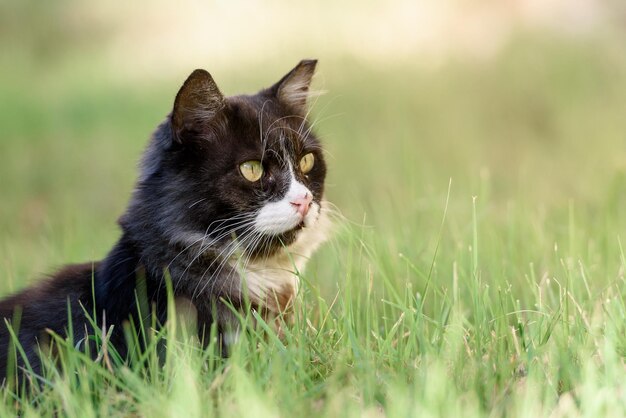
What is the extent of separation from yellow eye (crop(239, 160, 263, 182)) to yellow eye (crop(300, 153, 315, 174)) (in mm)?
256

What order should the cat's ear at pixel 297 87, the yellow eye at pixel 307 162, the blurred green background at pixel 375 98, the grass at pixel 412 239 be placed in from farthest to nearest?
the blurred green background at pixel 375 98 < the cat's ear at pixel 297 87 < the yellow eye at pixel 307 162 < the grass at pixel 412 239

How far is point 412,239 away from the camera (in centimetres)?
498

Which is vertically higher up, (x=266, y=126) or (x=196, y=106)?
(x=196, y=106)

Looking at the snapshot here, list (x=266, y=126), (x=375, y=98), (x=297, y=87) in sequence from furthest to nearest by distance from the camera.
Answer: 1. (x=375, y=98)
2. (x=297, y=87)
3. (x=266, y=126)

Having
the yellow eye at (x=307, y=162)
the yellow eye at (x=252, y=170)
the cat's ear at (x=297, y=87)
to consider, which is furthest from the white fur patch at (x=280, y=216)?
the cat's ear at (x=297, y=87)

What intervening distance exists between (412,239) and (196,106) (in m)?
1.90

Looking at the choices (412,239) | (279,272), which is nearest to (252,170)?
(279,272)

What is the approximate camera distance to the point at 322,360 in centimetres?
296

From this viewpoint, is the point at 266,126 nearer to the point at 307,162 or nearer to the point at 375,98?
the point at 307,162

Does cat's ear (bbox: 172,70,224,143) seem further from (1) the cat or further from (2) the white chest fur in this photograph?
(2) the white chest fur

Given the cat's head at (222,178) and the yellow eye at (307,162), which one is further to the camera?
the yellow eye at (307,162)

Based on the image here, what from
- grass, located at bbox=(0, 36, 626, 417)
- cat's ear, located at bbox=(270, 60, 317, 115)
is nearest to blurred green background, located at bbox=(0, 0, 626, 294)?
grass, located at bbox=(0, 36, 626, 417)

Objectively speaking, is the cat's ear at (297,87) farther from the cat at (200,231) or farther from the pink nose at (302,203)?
the pink nose at (302,203)

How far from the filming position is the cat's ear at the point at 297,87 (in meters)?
3.90
